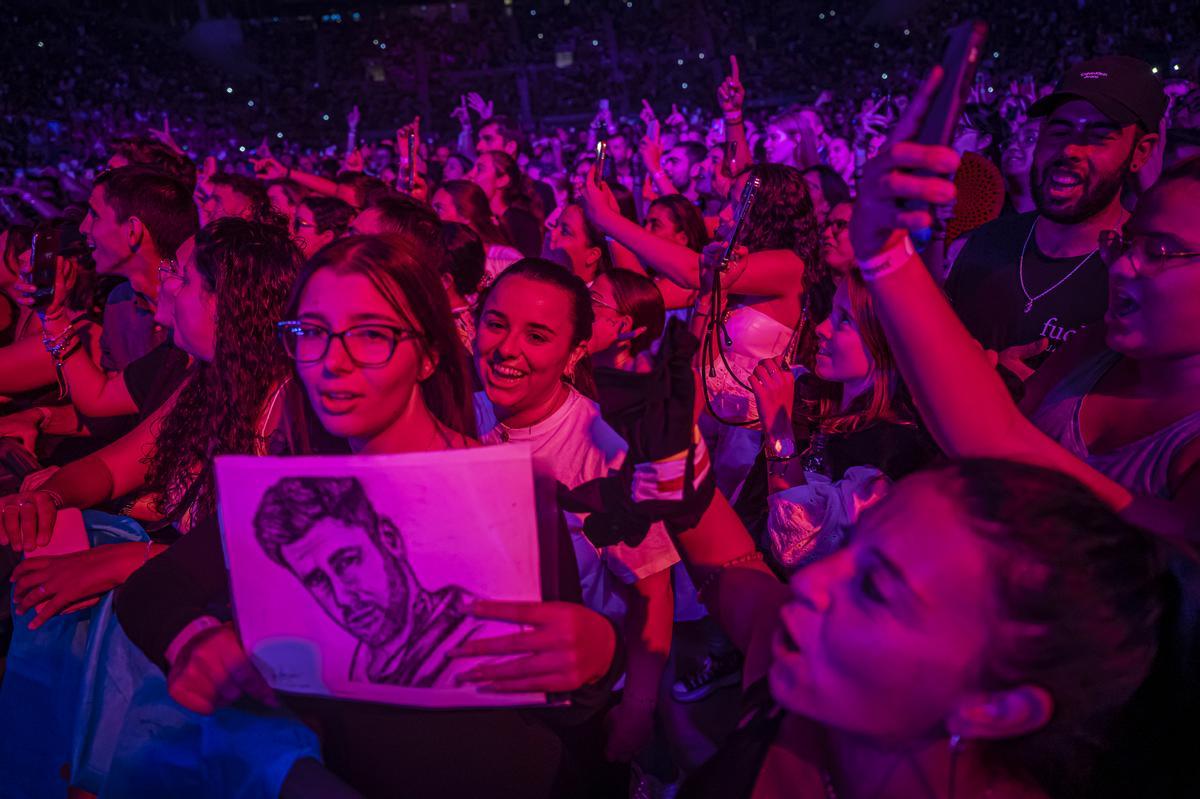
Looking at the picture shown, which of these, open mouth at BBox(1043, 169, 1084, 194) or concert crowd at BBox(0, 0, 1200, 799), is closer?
concert crowd at BBox(0, 0, 1200, 799)

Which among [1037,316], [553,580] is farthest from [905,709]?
[1037,316]

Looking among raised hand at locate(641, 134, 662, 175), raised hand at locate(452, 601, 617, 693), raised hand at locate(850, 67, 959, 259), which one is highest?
raised hand at locate(641, 134, 662, 175)

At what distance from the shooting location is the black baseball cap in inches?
93.7

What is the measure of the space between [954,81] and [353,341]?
1.04 metres

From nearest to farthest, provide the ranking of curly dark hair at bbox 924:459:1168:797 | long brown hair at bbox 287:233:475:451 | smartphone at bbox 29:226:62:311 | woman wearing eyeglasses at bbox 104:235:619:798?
curly dark hair at bbox 924:459:1168:797
woman wearing eyeglasses at bbox 104:235:619:798
long brown hair at bbox 287:233:475:451
smartphone at bbox 29:226:62:311

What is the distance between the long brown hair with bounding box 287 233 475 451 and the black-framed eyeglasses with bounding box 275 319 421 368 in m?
0.07

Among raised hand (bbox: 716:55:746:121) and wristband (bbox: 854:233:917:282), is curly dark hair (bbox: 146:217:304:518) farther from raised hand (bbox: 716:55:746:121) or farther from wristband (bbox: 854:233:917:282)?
raised hand (bbox: 716:55:746:121)

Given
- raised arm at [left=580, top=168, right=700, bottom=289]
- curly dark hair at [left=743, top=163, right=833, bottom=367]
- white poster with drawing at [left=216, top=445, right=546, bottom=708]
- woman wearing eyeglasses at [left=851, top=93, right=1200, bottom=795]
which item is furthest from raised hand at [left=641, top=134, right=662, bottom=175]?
white poster with drawing at [left=216, top=445, right=546, bottom=708]

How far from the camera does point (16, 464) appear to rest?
2.34m

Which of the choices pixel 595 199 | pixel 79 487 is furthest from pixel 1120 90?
pixel 79 487

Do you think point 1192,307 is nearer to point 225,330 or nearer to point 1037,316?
point 1037,316

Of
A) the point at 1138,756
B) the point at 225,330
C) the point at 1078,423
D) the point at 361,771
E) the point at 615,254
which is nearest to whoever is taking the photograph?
the point at 1138,756

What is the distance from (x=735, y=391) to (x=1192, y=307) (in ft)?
4.86

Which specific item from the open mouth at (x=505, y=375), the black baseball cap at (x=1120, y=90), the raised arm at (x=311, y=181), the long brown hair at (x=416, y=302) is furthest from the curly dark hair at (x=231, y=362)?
the raised arm at (x=311, y=181)
